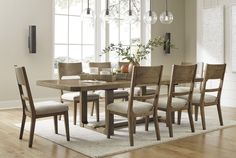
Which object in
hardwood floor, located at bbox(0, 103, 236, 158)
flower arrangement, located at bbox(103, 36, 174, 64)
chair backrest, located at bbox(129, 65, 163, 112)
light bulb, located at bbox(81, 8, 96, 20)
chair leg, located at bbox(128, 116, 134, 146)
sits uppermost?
light bulb, located at bbox(81, 8, 96, 20)

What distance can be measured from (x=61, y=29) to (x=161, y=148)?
435cm

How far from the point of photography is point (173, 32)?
345 inches

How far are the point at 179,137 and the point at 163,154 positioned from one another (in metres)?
0.72

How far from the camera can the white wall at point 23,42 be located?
20.3ft

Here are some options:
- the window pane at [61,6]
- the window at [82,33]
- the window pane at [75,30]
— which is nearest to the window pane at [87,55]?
the window at [82,33]

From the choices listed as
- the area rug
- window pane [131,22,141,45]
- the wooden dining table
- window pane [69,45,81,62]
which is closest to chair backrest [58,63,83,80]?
the area rug

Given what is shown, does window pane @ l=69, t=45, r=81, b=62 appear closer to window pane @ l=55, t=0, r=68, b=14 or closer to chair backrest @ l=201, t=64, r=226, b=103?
window pane @ l=55, t=0, r=68, b=14

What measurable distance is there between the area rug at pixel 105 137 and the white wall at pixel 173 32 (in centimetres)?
389

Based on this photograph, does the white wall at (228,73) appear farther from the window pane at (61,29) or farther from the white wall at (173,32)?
the window pane at (61,29)

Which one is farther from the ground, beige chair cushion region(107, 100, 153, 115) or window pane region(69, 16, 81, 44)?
window pane region(69, 16, 81, 44)

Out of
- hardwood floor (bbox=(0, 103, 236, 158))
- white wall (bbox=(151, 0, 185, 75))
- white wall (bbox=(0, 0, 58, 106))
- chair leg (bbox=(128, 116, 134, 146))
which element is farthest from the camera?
white wall (bbox=(151, 0, 185, 75))

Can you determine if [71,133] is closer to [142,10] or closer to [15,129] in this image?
[15,129]

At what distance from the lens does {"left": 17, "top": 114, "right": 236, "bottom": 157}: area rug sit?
11.3ft

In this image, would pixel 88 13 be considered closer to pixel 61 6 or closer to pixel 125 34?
pixel 61 6
